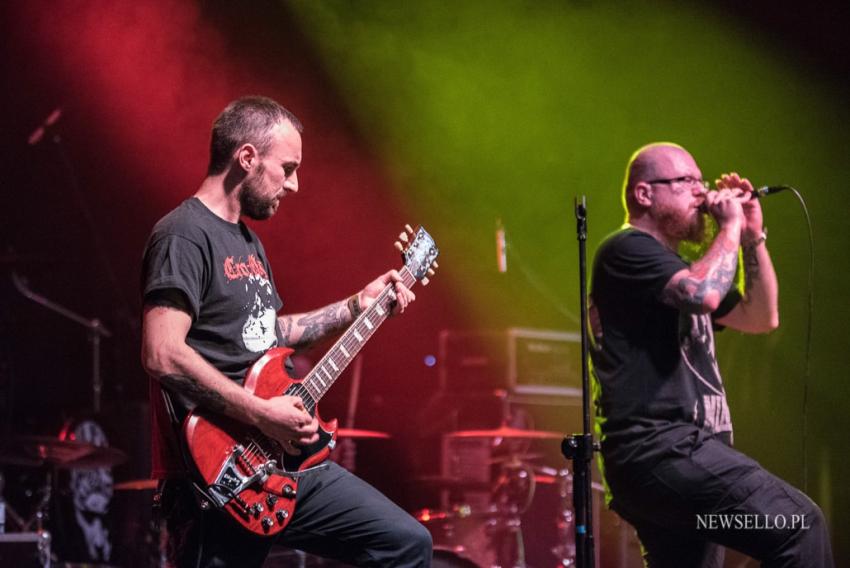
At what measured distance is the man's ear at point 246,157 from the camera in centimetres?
391

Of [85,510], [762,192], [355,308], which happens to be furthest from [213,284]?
[85,510]

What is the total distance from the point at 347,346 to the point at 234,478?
850 mm

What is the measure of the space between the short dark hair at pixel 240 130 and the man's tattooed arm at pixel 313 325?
0.69 metres

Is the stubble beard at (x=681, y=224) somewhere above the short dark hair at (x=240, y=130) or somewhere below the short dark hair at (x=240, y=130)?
below

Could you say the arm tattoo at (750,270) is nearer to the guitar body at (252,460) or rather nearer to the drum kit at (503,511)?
the guitar body at (252,460)

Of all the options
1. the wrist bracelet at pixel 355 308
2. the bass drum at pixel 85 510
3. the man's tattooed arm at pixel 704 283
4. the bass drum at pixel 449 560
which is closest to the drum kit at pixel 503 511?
the bass drum at pixel 449 560

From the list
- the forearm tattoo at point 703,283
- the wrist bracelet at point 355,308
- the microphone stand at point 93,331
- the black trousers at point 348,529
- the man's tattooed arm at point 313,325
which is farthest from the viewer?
the microphone stand at point 93,331

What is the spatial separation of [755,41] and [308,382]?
5469mm

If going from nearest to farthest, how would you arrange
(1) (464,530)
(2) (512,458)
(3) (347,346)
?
(3) (347,346), (1) (464,530), (2) (512,458)

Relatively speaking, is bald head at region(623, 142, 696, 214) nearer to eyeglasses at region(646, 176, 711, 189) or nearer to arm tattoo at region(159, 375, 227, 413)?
eyeglasses at region(646, 176, 711, 189)

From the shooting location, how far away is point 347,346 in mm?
4152

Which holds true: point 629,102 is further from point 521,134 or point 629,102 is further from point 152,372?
point 152,372

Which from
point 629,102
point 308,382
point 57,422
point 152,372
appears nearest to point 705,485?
point 308,382

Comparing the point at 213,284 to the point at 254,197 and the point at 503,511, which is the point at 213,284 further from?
the point at 503,511
